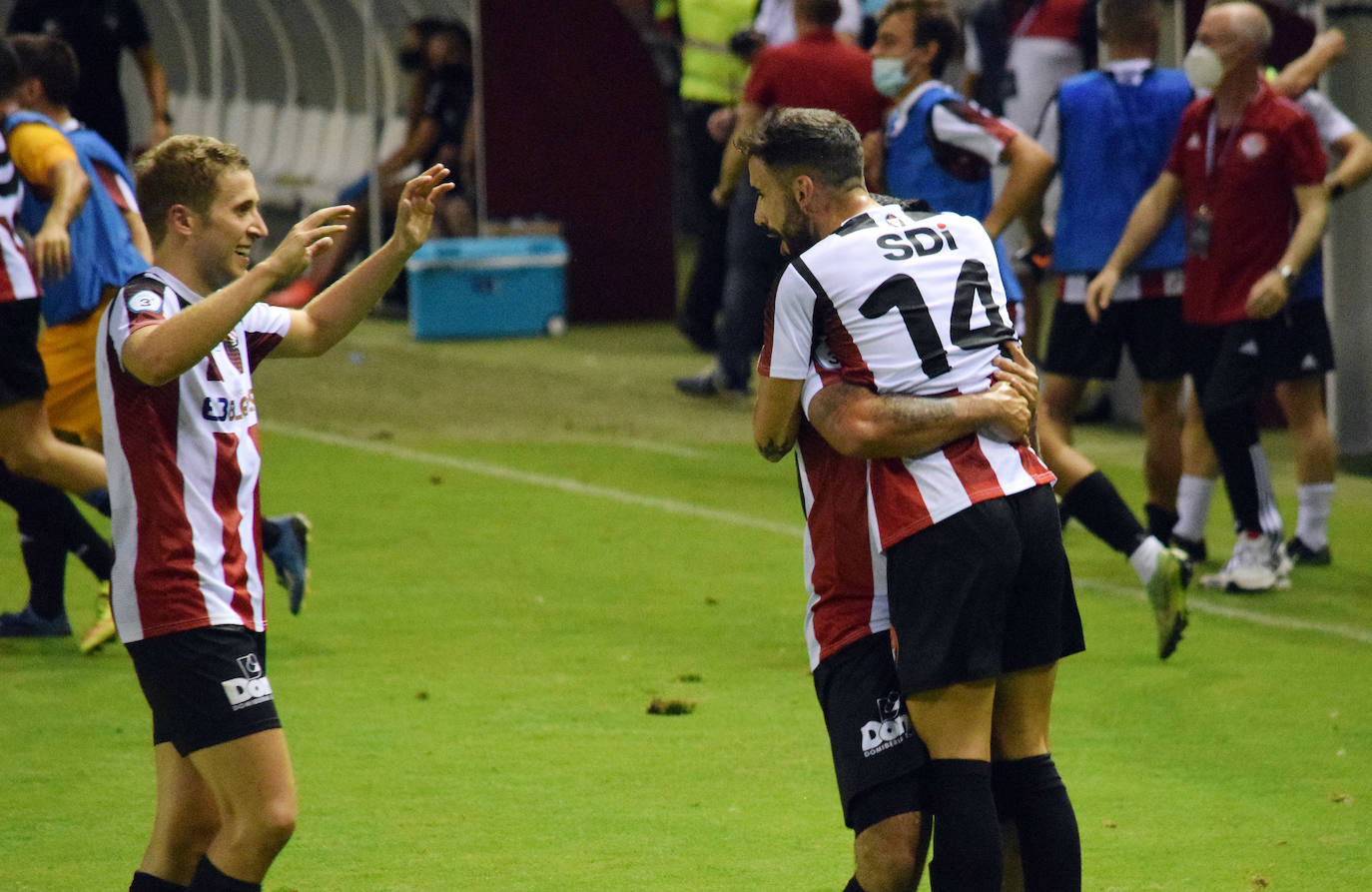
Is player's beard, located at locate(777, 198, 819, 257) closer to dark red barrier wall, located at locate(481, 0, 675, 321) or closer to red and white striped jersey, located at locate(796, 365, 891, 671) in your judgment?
red and white striped jersey, located at locate(796, 365, 891, 671)

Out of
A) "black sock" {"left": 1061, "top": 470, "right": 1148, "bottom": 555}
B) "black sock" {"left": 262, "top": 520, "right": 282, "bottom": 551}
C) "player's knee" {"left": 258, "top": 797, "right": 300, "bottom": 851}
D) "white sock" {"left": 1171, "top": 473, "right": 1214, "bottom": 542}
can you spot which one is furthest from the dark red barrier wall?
"player's knee" {"left": 258, "top": 797, "right": 300, "bottom": 851}

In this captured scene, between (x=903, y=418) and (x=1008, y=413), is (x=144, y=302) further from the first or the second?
(x=1008, y=413)

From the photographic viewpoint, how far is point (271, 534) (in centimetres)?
597

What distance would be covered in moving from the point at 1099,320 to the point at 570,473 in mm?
3241

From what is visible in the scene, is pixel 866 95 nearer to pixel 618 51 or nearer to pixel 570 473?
pixel 570 473

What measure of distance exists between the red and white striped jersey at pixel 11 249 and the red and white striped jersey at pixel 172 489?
3.28 metres

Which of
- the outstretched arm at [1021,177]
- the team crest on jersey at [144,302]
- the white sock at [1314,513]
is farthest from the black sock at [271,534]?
the white sock at [1314,513]

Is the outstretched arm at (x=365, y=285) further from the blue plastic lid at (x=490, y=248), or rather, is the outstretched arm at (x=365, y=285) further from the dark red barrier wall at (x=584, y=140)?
the dark red barrier wall at (x=584, y=140)

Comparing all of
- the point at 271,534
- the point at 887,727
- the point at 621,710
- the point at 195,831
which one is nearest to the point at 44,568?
the point at 271,534

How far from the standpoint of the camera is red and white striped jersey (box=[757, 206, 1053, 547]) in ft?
11.8

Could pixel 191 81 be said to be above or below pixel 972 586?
below

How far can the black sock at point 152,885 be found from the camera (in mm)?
3699

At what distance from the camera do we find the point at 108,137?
1245 cm

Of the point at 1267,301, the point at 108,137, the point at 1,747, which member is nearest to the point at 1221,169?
the point at 1267,301
